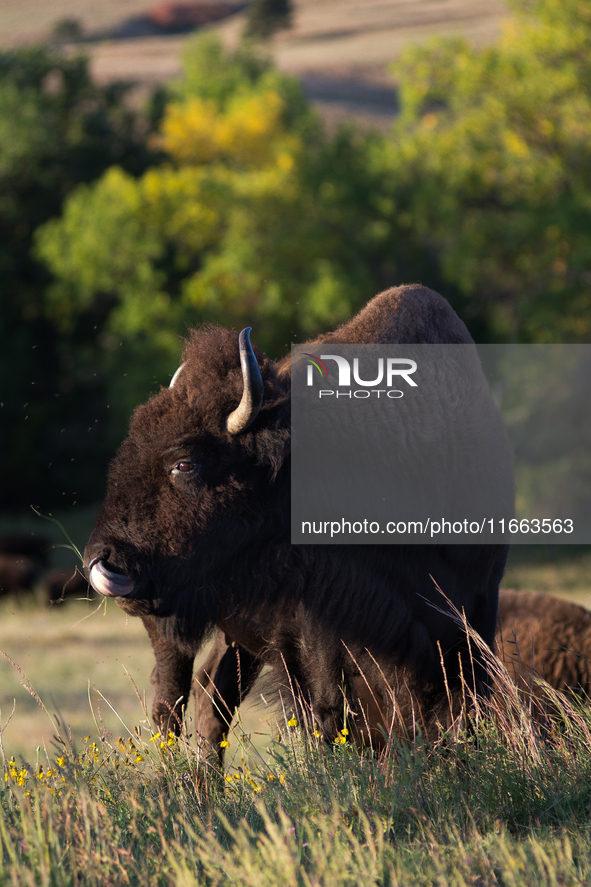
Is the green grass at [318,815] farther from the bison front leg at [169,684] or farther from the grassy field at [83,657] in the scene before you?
the grassy field at [83,657]

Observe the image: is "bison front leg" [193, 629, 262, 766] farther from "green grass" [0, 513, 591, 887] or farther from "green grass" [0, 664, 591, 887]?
"green grass" [0, 664, 591, 887]

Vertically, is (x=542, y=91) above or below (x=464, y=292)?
above

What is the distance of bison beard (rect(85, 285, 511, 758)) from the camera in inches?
176

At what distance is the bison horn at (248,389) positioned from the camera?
14.5 ft

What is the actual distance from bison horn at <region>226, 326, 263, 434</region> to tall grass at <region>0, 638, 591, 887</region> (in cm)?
155

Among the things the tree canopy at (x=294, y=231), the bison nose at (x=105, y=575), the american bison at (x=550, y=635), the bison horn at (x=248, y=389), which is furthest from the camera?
the tree canopy at (x=294, y=231)

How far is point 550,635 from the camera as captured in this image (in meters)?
7.04

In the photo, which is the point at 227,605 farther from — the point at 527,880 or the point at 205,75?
the point at 205,75

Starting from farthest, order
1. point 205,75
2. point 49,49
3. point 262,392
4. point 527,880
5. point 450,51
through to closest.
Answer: point 205,75 < point 49,49 < point 450,51 < point 262,392 < point 527,880

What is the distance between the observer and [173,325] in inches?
1055

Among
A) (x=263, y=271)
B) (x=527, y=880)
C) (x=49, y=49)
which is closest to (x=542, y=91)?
(x=263, y=271)

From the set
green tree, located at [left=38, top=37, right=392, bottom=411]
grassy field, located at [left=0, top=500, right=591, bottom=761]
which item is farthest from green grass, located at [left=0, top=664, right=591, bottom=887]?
green tree, located at [left=38, top=37, right=392, bottom=411]

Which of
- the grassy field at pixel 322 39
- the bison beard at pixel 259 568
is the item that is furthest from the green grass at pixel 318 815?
the grassy field at pixel 322 39

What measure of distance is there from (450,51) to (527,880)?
2536 centimetres
